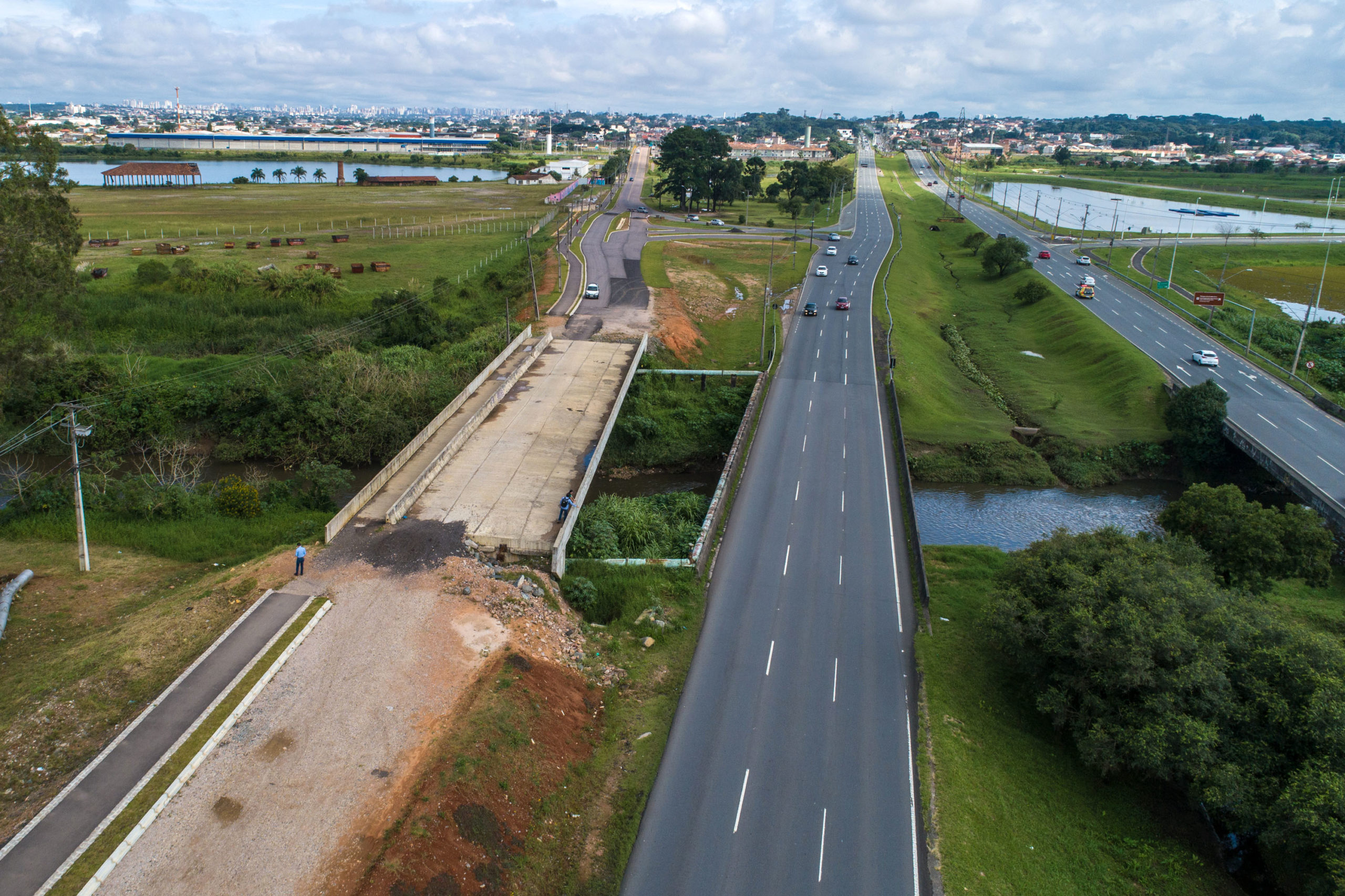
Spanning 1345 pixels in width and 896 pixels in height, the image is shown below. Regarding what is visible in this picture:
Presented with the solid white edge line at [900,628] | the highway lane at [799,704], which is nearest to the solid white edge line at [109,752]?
the highway lane at [799,704]

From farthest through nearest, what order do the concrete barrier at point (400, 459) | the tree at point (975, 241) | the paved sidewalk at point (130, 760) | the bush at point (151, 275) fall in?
1. the tree at point (975, 241)
2. the bush at point (151, 275)
3. the concrete barrier at point (400, 459)
4. the paved sidewalk at point (130, 760)

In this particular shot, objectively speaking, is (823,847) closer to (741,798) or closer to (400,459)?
(741,798)

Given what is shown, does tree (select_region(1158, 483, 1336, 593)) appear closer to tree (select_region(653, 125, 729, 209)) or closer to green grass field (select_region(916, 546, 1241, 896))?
green grass field (select_region(916, 546, 1241, 896))

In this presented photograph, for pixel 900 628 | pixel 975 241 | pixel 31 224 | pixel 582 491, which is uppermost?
pixel 975 241

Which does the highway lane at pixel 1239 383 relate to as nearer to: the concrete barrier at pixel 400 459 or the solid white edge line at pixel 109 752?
the concrete barrier at pixel 400 459

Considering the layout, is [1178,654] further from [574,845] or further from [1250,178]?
[1250,178]

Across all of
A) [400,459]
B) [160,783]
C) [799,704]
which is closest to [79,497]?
[400,459]

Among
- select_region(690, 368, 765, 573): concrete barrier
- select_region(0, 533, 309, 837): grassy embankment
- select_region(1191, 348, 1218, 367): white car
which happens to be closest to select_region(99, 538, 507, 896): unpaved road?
select_region(0, 533, 309, 837): grassy embankment
